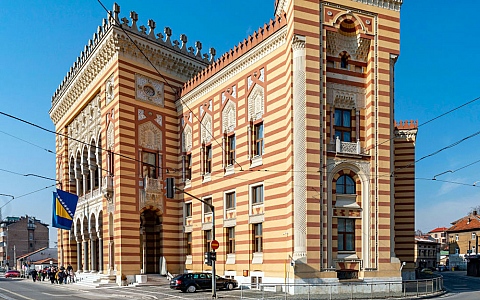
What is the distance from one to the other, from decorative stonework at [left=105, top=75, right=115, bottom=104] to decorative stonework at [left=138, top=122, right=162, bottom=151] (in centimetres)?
354

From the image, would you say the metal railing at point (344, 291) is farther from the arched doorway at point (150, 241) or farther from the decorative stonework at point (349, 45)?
the decorative stonework at point (349, 45)

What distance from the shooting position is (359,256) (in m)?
29.2

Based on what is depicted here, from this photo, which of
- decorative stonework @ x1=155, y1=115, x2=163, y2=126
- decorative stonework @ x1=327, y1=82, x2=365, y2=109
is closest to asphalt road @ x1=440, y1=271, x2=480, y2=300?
decorative stonework @ x1=327, y1=82, x2=365, y2=109

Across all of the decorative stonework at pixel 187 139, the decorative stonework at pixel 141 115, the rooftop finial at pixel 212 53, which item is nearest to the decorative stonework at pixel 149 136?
the decorative stonework at pixel 141 115

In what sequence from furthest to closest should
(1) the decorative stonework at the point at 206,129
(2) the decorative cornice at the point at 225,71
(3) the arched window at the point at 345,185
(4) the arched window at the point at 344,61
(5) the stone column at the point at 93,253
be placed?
(5) the stone column at the point at 93,253 → (1) the decorative stonework at the point at 206,129 → (2) the decorative cornice at the point at 225,71 → (4) the arched window at the point at 344,61 → (3) the arched window at the point at 345,185

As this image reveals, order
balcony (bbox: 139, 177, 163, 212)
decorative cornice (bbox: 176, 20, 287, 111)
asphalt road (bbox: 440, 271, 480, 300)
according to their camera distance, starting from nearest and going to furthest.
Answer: asphalt road (bbox: 440, 271, 480, 300) < decorative cornice (bbox: 176, 20, 287, 111) < balcony (bbox: 139, 177, 163, 212)

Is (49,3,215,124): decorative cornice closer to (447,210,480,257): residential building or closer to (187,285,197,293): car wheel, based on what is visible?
(187,285,197,293): car wheel

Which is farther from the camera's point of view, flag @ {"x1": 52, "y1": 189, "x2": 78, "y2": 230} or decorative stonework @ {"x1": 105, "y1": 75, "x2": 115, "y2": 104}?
flag @ {"x1": 52, "y1": 189, "x2": 78, "y2": 230}

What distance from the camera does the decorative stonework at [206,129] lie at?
127ft

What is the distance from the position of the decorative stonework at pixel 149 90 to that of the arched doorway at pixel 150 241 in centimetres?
941

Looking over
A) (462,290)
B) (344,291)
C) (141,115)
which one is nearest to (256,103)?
(141,115)

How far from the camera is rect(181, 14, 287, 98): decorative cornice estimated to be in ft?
102

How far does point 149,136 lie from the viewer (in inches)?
1593

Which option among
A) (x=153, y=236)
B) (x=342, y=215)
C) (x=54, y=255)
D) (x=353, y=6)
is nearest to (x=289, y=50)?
(x=353, y=6)
